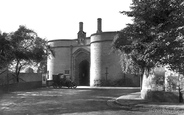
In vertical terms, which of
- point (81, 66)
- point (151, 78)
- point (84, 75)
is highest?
point (81, 66)

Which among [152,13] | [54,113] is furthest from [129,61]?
[54,113]

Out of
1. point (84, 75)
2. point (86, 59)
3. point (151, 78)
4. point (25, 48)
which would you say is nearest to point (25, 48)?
point (25, 48)

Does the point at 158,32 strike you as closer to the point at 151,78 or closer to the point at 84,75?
the point at 151,78

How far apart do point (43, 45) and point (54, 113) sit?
20.3 metres

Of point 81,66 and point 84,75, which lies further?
point 84,75

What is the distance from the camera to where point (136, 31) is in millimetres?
11398

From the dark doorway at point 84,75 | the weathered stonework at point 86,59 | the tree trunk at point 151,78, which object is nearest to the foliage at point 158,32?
the tree trunk at point 151,78

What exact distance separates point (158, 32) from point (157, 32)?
0.17 feet

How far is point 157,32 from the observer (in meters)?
9.97

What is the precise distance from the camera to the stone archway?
125 ft

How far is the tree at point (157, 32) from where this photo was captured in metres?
8.53

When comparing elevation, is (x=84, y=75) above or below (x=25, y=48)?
below

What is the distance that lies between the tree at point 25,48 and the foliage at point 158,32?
16.1 m

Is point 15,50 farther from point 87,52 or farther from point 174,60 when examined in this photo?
point 174,60
